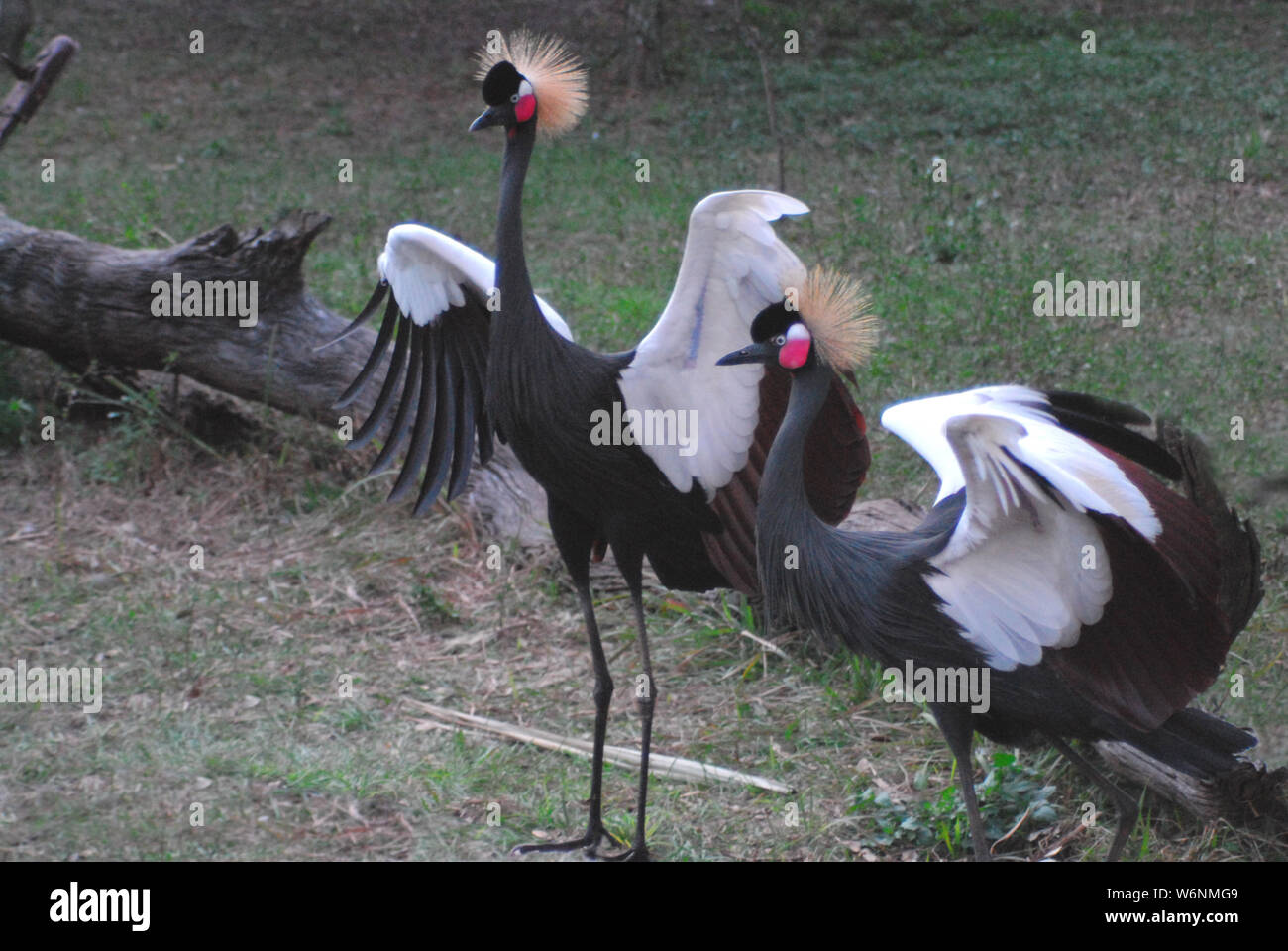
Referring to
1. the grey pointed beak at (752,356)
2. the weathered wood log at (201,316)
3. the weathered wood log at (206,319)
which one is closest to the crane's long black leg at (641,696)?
the grey pointed beak at (752,356)

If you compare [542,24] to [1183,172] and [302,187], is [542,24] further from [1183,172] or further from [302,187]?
[1183,172]

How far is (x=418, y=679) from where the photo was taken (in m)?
4.82

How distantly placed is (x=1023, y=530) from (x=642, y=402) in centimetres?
110

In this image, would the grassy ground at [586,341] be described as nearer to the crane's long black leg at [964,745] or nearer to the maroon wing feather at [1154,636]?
the crane's long black leg at [964,745]

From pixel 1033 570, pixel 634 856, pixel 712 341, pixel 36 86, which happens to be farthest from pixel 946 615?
pixel 36 86

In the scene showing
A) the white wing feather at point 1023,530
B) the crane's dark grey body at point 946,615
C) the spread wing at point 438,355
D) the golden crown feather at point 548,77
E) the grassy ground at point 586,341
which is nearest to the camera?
the white wing feather at point 1023,530

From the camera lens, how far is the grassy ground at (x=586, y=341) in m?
4.03

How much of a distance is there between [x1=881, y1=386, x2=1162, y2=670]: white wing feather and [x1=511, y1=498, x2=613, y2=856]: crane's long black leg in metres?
1.07

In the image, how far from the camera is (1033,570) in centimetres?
315

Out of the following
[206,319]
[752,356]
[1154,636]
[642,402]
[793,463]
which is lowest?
[1154,636]

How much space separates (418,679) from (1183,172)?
6.34 m

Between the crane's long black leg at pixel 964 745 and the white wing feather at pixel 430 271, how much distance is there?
154 centimetres

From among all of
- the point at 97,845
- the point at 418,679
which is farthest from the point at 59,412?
the point at 97,845

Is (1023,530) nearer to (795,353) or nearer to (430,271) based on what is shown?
(795,353)
